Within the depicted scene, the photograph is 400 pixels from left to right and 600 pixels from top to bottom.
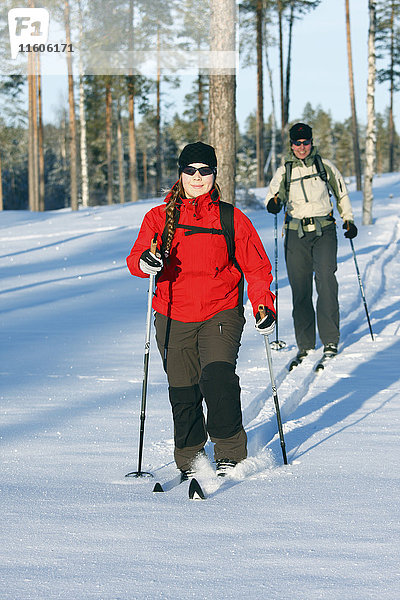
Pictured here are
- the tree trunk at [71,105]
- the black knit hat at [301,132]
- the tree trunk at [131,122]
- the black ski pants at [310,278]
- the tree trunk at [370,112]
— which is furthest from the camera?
the tree trunk at [131,122]

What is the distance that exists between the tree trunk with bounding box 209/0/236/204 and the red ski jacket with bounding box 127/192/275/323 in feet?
19.8

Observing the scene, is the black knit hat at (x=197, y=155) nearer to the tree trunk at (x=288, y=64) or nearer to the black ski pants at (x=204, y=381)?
the black ski pants at (x=204, y=381)

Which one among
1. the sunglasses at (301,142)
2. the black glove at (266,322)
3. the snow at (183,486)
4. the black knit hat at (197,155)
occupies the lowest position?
the snow at (183,486)

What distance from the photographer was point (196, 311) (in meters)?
4.11

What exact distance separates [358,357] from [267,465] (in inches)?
137

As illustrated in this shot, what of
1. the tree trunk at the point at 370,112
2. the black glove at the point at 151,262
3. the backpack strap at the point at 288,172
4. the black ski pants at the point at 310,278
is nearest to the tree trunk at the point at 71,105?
the tree trunk at the point at 370,112

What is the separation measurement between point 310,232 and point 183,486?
402 centimetres

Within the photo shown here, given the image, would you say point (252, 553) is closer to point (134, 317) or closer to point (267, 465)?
point (267, 465)

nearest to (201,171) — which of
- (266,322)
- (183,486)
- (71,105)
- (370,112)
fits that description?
(266,322)

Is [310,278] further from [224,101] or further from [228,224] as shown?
[228,224]

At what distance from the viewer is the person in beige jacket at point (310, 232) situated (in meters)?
7.36

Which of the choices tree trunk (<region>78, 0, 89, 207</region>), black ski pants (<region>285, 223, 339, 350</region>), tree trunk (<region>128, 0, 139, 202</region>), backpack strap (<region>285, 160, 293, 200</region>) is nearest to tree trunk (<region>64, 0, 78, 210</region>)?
tree trunk (<region>78, 0, 89, 207</region>)

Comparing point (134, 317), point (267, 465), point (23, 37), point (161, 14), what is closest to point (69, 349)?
point (134, 317)

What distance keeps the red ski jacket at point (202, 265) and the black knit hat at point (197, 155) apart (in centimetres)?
19
